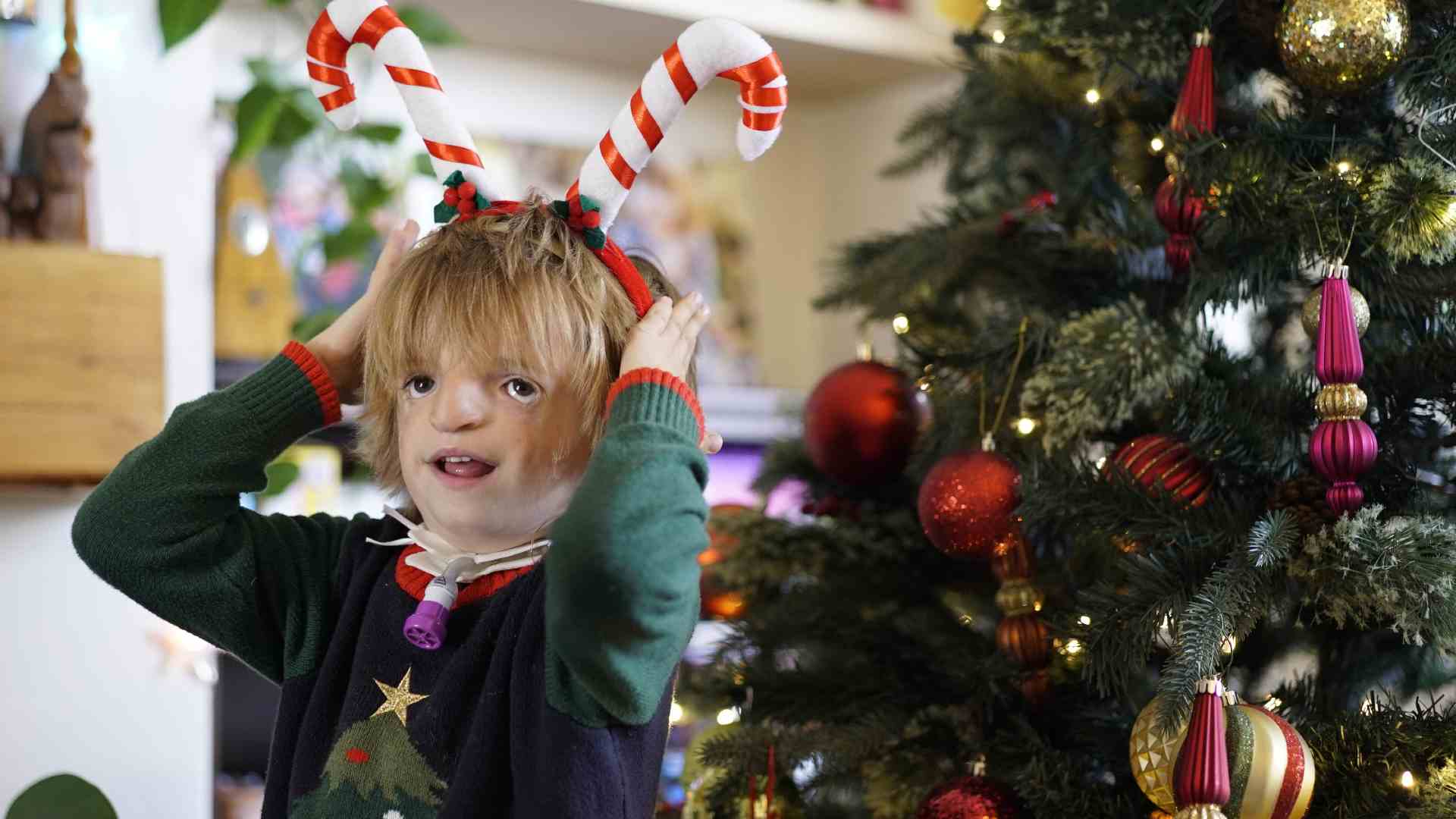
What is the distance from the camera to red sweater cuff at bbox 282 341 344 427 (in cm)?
87

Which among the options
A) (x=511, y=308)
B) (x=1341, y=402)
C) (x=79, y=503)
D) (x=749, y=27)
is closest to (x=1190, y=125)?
(x=1341, y=402)

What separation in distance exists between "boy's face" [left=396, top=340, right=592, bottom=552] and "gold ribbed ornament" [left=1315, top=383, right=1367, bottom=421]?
1.41 feet

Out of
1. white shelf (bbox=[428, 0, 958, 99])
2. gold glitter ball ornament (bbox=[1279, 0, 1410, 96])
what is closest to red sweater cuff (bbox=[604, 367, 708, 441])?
gold glitter ball ornament (bbox=[1279, 0, 1410, 96])

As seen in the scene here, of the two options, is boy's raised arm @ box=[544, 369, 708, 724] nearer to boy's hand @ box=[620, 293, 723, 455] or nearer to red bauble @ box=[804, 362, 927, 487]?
boy's hand @ box=[620, 293, 723, 455]

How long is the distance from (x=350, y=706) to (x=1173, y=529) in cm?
51

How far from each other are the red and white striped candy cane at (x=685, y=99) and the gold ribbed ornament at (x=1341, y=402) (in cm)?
36

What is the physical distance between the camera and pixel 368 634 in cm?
79

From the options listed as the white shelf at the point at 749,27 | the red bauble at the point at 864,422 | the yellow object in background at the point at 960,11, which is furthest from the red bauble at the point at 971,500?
the yellow object in background at the point at 960,11

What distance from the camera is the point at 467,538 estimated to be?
2.53 feet

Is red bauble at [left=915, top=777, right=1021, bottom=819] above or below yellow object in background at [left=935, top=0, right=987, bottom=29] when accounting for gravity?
below

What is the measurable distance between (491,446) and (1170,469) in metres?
0.44

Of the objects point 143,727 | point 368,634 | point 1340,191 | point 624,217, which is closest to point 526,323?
point 368,634

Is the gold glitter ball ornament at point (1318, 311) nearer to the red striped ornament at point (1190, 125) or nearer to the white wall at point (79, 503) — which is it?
the red striped ornament at point (1190, 125)

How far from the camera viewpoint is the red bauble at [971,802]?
33.5 inches
